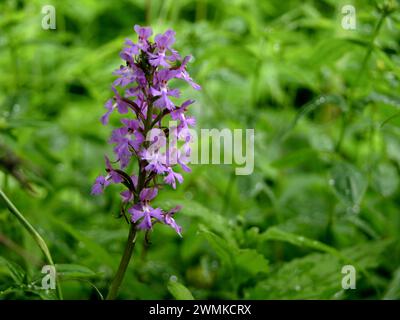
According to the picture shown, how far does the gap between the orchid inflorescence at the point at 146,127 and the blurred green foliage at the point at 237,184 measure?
267 millimetres

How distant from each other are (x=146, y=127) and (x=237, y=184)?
1.02 metres

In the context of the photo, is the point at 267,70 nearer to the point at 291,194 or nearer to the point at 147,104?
the point at 291,194

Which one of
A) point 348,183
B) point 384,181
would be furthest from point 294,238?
point 384,181

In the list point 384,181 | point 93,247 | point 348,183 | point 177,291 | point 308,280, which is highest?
point 384,181

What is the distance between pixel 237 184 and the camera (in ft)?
8.09

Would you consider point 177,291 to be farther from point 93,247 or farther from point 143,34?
point 143,34

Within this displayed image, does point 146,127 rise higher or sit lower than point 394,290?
higher

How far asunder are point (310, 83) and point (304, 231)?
761 mm

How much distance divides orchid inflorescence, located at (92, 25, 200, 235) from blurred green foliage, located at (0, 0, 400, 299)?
0.27 meters

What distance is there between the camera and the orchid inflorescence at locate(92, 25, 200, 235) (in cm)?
147

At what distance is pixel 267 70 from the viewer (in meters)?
3.84

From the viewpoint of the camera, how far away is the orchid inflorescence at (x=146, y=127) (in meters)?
1.47

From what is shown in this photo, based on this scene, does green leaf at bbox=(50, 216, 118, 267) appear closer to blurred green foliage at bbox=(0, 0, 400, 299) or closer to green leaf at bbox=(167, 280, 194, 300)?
blurred green foliage at bbox=(0, 0, 400, 299)

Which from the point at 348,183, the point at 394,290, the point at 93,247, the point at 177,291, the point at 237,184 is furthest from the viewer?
the point at 237,184
